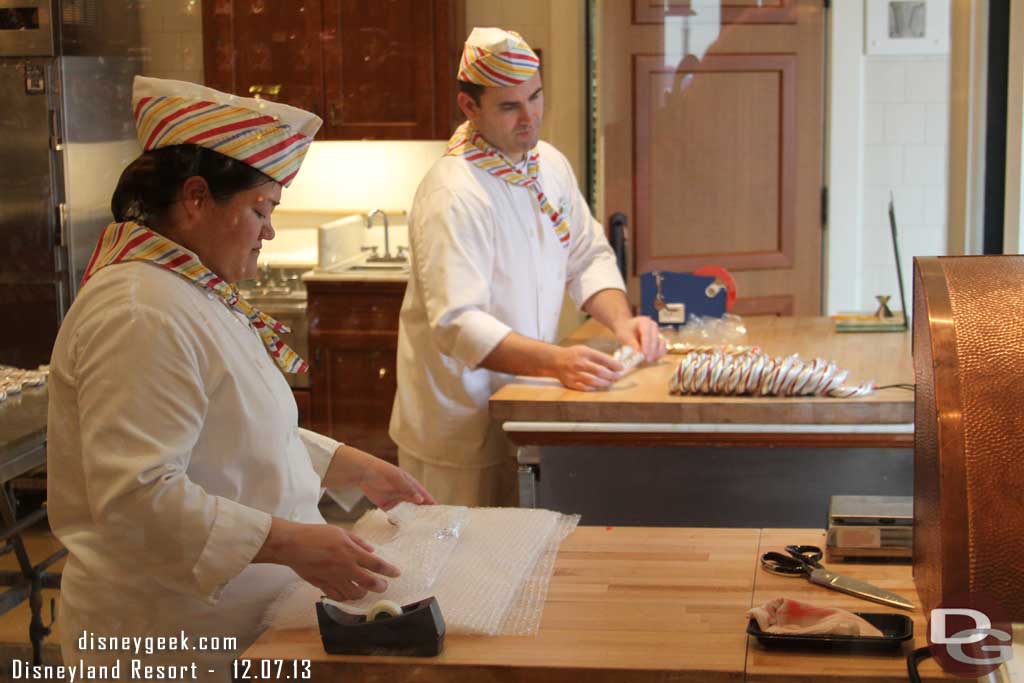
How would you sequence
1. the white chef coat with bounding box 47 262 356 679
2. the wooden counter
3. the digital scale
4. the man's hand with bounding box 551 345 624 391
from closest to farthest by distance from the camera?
the white chef coat with bounding box 47 262 356 679 → the digital scale → the wooden counter → the man's hand with bounding box 551 345 624 391

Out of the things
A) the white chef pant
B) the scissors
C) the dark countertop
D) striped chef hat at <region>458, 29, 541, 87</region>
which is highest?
striped chef hat at <region>458, 29, 541, 87</region>

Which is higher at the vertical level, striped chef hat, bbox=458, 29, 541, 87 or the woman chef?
striped chef hat, bbox=458, 29, 541, 87

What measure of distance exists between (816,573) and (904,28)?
11.1 feet

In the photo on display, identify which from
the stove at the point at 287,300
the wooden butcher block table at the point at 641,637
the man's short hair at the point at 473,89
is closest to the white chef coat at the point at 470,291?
the man's short hair at the point at 473,89

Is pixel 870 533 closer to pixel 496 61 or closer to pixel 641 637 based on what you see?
pixel 641 637

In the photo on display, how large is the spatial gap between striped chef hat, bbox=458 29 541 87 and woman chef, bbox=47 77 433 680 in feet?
4.21

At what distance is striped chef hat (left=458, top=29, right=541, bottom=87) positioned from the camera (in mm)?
2939

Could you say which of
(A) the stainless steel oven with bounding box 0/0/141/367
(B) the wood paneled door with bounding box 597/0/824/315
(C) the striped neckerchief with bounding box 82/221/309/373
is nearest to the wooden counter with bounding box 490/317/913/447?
(C) the striped neckerchief with bounding box 82/221/309/373

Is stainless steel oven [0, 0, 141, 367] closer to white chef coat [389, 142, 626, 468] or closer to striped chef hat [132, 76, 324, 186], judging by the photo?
white chef coat [389, 142, 626, 468]

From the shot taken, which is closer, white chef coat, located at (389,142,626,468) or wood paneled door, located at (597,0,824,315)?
white chef coat, located at (389,142,626,468)

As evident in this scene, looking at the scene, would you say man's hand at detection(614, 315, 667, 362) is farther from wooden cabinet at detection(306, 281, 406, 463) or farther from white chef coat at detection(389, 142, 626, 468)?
wooden cabinet at detection(306, 281, 406, 463)

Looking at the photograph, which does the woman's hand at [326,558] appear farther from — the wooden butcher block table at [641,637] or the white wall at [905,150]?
the white wall at [905,150]

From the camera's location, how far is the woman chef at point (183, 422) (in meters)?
1.51

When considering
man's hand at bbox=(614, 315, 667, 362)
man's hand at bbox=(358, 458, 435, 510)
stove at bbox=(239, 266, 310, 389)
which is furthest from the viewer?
stove at bbox=(239, 266, 310, 389)
